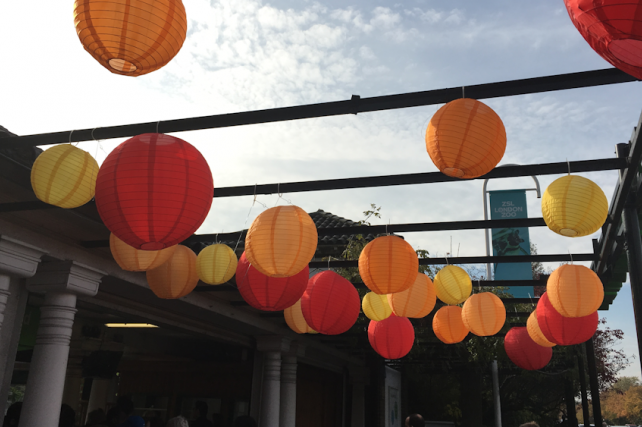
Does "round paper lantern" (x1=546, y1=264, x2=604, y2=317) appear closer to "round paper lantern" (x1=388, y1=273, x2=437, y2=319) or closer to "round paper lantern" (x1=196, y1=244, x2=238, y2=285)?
"round paper lantern" (x1=388, y1=273, x2=437, y2=319)

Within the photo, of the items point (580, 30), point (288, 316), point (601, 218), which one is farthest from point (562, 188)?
point (288, 316)

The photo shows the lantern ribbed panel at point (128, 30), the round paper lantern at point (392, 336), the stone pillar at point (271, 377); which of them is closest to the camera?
the lantern ribbed panel at point (128, 30)

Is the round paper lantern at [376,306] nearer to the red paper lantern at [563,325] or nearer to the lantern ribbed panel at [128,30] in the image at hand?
the red paper lantern at [563,325]

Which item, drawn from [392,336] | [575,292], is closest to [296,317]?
[392,336]

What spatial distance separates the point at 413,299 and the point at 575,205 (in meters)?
2.28

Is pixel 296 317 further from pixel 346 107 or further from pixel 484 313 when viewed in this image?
pixel 346 107

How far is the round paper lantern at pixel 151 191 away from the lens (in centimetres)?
275

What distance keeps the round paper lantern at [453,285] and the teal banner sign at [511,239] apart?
12.5 feet

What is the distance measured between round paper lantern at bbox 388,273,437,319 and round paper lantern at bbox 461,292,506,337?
67cm

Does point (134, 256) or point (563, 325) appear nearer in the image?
point (134, 256)

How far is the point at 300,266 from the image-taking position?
3760 mm

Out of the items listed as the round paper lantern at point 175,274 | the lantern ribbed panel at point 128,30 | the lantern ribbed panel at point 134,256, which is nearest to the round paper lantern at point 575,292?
the round paper lantern at point 175,274

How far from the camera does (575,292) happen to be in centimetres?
471

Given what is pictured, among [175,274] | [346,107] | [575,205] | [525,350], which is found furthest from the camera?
[525,350]
